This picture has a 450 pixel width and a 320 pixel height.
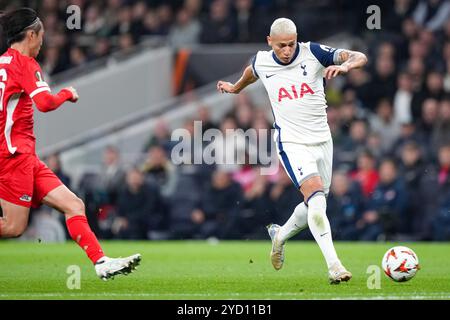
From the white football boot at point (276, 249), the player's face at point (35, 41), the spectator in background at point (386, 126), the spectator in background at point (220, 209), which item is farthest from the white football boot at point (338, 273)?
the spectator in background at point (386, 126)

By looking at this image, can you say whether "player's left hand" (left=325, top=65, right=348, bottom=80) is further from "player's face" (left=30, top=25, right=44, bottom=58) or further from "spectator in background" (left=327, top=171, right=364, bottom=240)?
"spectator in background" (left=327, top=171, right=364, bottom=240)

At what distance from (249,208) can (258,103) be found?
319 centimetres

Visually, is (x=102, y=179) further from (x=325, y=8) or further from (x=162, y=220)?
(x=325, y=8)

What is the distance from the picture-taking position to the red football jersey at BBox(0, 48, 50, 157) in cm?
984

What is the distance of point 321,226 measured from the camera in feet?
34.0

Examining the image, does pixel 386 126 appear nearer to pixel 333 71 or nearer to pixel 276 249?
pixel 276 249

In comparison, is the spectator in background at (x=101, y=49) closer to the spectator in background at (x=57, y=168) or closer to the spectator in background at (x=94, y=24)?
the spectator in background at (x=94, y=24)

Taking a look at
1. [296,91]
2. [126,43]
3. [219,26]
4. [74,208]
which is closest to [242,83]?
[296,91]

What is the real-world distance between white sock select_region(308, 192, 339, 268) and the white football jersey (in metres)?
0.72

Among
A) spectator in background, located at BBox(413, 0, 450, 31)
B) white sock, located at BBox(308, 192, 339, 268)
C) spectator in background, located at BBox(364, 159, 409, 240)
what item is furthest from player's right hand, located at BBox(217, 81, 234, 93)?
spectator in background, located at BBox(413, 0, 450, 31)

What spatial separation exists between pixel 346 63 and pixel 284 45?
0.69 meters

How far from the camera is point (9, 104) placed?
9.95m

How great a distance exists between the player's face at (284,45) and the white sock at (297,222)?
1517 mm
